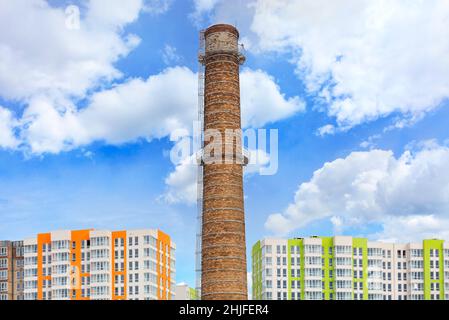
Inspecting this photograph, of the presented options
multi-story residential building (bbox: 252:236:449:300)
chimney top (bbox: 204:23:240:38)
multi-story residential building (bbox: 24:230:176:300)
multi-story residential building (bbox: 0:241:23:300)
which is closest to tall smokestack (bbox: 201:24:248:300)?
chimney top (bbox: 204:23:240:38)

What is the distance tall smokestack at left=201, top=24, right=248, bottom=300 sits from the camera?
199 feet

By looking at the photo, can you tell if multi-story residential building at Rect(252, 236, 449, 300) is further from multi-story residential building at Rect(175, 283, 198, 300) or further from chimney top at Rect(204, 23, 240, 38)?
chimney top at Rect(204, 23, 240, 38)

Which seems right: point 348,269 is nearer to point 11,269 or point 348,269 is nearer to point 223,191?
point 223,191

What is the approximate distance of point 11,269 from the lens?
108 metres

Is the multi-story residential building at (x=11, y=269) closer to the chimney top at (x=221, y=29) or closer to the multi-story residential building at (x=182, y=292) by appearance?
the multi-story residential building at (x=182, y=292)

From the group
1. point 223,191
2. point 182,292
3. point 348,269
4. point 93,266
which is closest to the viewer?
point 223,191

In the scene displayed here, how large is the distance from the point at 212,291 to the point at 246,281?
313 centimetres

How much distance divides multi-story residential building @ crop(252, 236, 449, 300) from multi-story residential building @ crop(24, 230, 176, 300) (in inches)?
661

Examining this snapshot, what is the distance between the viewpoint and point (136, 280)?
97000 mm

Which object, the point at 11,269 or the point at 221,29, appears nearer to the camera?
the point at 221,29

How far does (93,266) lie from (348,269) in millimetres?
35857

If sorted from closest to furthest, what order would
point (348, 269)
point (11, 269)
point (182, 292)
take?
point (348, 269) → point (11, 269) → point (182, 292)

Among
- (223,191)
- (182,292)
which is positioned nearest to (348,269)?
(182,292)
